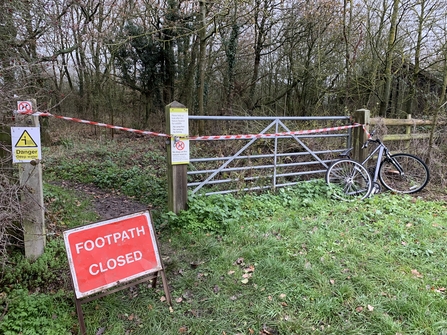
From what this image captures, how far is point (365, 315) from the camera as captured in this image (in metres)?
2.41

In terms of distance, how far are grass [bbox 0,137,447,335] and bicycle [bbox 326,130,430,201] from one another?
3.10 feet

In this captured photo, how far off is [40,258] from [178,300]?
4.83 feet

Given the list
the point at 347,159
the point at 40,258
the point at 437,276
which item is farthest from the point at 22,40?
the point at 437,276

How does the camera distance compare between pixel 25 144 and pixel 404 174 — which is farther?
pixel 404 174

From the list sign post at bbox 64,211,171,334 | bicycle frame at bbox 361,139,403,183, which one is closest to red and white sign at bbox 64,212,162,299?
sign post at bbox 64,211,171,334

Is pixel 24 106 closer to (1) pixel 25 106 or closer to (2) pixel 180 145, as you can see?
(1) pixel 25 106

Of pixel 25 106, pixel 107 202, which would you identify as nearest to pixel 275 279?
pixel 25 106

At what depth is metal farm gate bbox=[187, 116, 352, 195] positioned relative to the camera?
4.91m

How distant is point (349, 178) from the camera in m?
5.39

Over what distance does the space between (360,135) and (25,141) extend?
539 cm

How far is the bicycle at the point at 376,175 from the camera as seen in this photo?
5332 mm

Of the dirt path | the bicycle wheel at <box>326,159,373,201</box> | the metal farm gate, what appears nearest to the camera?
the dirt path

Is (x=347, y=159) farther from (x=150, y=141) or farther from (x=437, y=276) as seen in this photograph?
(x=150, y=141)

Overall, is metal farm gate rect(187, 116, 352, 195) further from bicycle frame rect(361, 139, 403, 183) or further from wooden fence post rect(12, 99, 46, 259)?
wooden fence post rect(12, 99, 46, 259)
